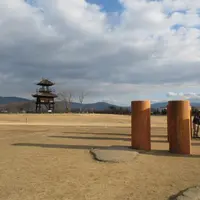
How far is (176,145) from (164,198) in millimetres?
5517

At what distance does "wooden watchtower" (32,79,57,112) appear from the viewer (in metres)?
72.1

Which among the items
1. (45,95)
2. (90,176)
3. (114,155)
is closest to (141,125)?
(114,155)

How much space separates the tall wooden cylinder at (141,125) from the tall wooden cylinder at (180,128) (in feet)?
3.00

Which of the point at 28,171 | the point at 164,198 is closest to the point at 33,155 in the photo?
the point at 28,171

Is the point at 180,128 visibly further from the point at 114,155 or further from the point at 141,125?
the point at 114,155

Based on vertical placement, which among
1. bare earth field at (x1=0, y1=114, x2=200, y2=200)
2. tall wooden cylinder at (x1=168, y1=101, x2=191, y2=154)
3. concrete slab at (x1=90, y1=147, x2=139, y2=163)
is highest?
tall wooden cylinder at (x1=168, y1=101, x2=191, y2=154)

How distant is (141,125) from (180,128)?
138cm

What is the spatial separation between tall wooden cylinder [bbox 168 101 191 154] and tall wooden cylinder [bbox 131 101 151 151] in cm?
91

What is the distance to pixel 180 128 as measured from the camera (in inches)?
457

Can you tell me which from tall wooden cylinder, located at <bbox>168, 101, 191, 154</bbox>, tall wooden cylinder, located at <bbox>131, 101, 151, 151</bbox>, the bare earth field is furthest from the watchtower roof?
tall wooden cylinder, located at <bbox>168, 101, 191, 154</bbox>

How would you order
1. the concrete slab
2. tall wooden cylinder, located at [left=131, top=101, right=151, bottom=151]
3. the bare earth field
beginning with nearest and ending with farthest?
the bare earth field → the concrete slab → tall wooden cylinder, located at [left=131, top=101, right=151, bottom=151]

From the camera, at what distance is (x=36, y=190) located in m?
6.81

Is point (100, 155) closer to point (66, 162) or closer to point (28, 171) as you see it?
point (66, 162)

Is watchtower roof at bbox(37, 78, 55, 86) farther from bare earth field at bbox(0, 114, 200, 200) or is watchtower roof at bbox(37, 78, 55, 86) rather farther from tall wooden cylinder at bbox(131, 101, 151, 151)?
bare earth field at bbox(0, 114, 200, 200)
